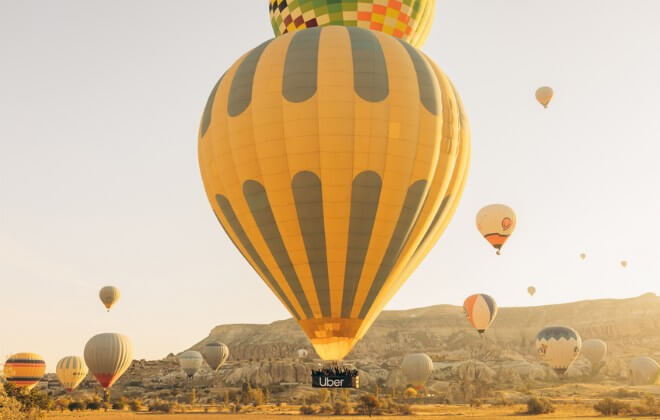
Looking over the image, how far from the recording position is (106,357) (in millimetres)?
57344

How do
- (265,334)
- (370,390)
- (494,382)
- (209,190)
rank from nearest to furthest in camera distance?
(209,190) → (370,390) → (494,382) → (265,334)

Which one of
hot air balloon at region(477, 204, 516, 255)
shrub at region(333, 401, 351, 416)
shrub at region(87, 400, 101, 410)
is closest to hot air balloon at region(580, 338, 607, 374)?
hot air balloon at region(477, 204, 516, 255)

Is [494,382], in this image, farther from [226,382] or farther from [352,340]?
[352,340]

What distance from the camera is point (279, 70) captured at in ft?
74.9

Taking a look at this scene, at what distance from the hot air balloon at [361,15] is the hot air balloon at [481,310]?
36113 millimetres

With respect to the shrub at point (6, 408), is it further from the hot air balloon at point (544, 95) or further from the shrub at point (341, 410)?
the hot air balloon at point (544, 95)

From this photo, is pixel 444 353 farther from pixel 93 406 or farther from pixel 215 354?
pixel 93 406

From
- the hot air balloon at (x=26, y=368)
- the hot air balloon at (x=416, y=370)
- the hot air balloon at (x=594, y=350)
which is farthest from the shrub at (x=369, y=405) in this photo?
the hot air balloon at (x=594, y=350)

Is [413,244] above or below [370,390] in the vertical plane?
above

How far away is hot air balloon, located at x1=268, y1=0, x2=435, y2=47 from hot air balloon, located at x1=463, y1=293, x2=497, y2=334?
3611 centimetres

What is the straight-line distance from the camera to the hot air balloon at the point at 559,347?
67.2 metres

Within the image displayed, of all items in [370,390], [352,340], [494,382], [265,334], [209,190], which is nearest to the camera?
[352,340]

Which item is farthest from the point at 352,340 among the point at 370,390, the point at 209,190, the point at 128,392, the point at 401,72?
the point at 128,392

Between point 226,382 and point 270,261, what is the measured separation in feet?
245
